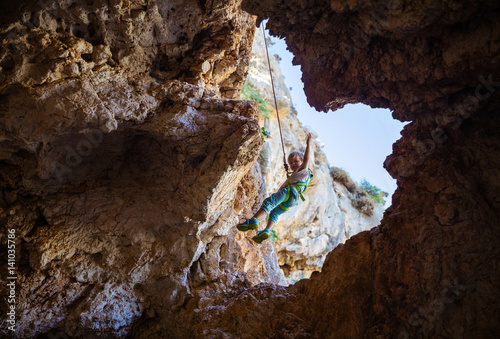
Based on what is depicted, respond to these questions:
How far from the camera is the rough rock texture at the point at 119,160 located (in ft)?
11.4

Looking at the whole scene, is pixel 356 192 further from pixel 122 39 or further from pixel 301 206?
pixel 122 39

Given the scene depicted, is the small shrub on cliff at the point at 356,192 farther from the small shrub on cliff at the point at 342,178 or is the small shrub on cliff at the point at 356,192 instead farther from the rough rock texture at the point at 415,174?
the rough rock texture at the point at 415,174

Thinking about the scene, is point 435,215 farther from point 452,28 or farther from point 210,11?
point 210,11

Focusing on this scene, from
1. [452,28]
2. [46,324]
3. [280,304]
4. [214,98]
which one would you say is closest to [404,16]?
[452,28]

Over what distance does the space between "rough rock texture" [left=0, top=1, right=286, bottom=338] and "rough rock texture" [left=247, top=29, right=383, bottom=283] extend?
19.0 feet

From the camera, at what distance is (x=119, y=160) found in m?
4.62

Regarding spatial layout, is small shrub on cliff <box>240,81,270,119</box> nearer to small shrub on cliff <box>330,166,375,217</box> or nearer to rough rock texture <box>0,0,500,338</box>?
small shrub on cliff <box>330,166,375,217</box>

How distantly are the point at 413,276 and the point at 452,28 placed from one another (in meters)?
2.57

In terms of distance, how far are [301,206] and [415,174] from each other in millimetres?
7561

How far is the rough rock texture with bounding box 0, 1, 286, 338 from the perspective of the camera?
11.4ft

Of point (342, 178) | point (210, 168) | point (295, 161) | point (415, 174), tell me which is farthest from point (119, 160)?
point (342, 178)

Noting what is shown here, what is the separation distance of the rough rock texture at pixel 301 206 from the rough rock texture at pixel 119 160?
19.0 ft

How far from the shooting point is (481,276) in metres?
2.68

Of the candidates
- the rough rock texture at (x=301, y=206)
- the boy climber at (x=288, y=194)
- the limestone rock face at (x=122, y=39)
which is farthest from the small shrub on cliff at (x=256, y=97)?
the boy climber at (x=288, y=194)
